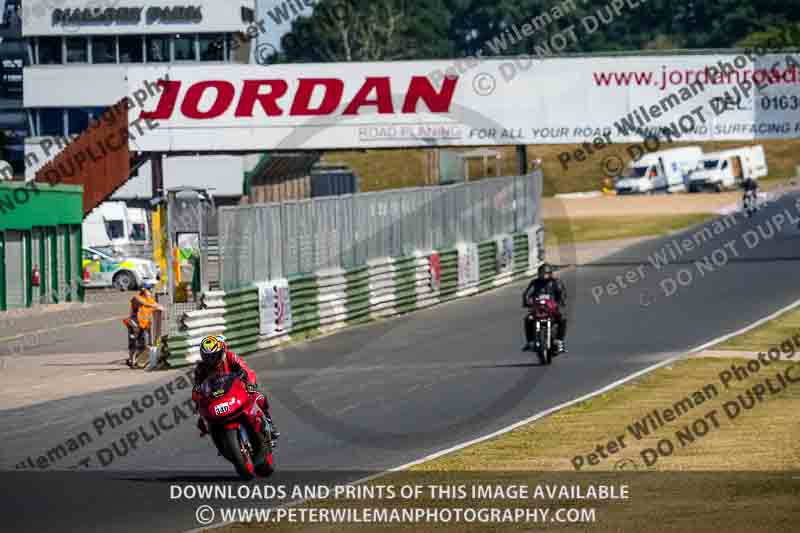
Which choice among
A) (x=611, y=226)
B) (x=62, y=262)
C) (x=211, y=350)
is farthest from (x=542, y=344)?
(x=611, y=226)

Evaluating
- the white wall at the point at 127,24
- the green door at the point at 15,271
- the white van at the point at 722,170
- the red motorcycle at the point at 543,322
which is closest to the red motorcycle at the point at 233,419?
the red motorcycle at the point at 543,322

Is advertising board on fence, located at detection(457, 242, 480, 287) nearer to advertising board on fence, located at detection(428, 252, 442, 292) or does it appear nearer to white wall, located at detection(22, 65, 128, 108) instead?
advertising board on fence, located at detection(428, 252, 442, 292)

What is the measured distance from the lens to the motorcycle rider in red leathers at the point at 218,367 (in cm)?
1377

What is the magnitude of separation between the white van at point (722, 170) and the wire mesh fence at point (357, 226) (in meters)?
45.1

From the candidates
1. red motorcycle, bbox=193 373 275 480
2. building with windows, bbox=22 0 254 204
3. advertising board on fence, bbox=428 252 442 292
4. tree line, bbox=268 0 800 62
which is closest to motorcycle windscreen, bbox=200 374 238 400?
red motorcycle, bbox=193 373 275 480

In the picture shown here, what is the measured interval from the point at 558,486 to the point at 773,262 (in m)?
33.1

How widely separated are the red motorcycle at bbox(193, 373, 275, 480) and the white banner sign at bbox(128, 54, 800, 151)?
29.6m

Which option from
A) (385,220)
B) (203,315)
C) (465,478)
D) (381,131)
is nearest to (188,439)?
(465,478)

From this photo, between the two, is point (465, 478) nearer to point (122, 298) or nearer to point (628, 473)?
point (628, 473)

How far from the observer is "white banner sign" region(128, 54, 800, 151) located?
42344 mm

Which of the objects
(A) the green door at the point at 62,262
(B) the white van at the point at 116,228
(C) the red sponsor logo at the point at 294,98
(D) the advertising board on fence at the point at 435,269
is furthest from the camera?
(B) the white van at the point at 116,228

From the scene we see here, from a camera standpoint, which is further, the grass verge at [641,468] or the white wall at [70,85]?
the white wall at [70,85]

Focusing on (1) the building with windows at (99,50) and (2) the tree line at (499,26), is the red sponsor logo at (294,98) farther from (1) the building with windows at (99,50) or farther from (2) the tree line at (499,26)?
(2) the tree line at (499,26)

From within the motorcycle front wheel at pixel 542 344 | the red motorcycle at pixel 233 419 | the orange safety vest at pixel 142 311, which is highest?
the red motorcycle at pixel 233 419
